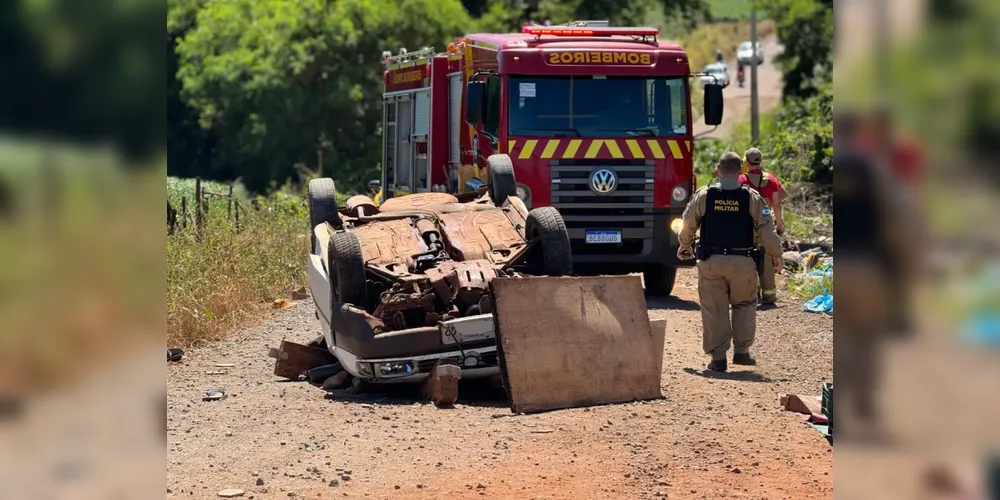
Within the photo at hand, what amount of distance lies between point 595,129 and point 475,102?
1501 millimetres

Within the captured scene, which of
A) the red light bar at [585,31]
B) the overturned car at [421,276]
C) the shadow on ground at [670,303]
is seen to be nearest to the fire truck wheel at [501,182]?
the overturned car at [421,276]

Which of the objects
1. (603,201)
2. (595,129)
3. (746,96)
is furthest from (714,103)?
(746,96)

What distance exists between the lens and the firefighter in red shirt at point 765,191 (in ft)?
42.9

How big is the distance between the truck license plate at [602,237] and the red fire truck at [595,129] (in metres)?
0.01

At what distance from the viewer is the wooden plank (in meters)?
9.72

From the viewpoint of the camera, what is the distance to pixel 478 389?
9.23m

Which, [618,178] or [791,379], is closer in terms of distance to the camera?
[791,379]

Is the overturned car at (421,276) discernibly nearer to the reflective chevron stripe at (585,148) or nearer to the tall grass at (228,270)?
the tall grass at (228,270)
